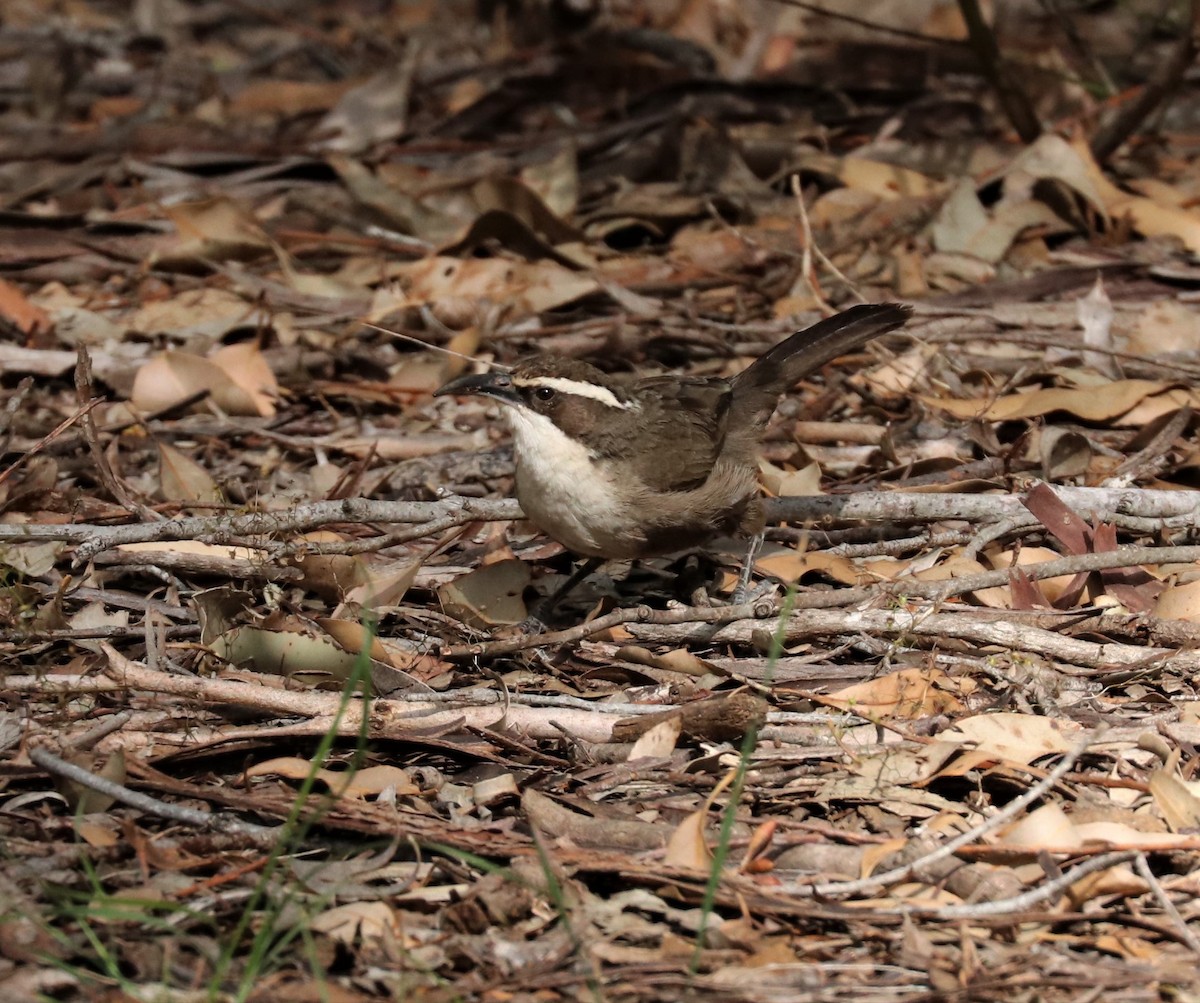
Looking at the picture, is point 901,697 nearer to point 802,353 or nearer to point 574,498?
point 574,498

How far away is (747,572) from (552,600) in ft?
2.49

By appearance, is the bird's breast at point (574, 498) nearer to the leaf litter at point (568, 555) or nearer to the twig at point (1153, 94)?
the leaf litter at point (568, 555)

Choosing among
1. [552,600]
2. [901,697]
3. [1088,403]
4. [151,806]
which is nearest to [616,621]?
[552,600]

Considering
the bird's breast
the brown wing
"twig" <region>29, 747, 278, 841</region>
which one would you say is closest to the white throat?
the bird's breast

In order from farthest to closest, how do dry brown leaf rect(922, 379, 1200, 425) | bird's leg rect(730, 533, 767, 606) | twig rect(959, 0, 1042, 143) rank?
twig rect(959, 0, 1042, 143), dry brown leaf rect(922, 379, 1200, 425), bird's leg rect(730, 533, 767, 606)

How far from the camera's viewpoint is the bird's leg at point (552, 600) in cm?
552

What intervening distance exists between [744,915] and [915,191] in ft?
18.1

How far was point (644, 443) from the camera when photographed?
5.68 m

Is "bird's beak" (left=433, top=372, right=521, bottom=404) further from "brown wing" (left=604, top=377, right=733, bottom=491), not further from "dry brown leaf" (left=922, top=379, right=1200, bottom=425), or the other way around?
"dry brown leaf" (left=922, top=379, right=1200, bottom=425)

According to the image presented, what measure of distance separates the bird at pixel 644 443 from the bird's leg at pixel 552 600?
5 cm

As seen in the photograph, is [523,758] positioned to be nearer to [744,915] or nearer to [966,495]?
[744,915]

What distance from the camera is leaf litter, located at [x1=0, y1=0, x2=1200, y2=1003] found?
3707 millimetres

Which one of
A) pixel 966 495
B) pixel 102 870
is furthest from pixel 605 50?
pixel 102 870

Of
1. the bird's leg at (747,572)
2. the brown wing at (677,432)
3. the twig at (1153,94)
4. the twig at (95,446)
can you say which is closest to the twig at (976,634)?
the bird's leg at (747,572)
